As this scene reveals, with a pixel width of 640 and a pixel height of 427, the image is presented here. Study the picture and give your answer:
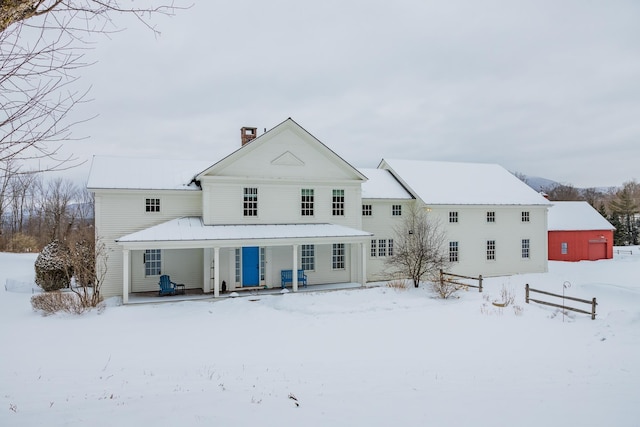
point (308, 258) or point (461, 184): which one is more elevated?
point (461, 184)

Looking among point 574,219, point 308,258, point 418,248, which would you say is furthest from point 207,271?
point 574,219

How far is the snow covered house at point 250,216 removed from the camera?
61.0 feet

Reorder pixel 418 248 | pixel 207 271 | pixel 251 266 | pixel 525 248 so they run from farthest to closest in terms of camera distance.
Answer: pixel 525 248, pixel 418 248, pixel 251 266, pixel 207 271

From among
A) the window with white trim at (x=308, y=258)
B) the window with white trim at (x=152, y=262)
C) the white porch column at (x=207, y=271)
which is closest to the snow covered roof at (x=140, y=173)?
the window with white trim at (x=152, y=262)

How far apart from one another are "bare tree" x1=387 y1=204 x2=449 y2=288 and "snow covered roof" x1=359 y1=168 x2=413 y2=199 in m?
1.33

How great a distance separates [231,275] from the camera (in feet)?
64.7

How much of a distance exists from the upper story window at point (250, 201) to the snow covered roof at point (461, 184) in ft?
34.4

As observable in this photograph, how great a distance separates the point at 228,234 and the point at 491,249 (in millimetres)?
17728

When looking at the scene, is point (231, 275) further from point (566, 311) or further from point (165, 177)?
point (566, 311)

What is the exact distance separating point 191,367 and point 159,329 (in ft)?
14.2

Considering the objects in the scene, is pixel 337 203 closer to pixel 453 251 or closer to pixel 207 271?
pixel 207 271

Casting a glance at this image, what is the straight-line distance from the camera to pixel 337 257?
72.9 ft

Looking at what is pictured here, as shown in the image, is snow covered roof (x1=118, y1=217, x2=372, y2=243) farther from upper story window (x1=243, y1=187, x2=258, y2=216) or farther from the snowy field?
the snowy field

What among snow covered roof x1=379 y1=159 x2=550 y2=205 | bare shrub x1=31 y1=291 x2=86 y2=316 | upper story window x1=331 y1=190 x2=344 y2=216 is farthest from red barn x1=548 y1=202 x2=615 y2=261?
bare shrub x1=31 y1=291 x2=86 y2=316
